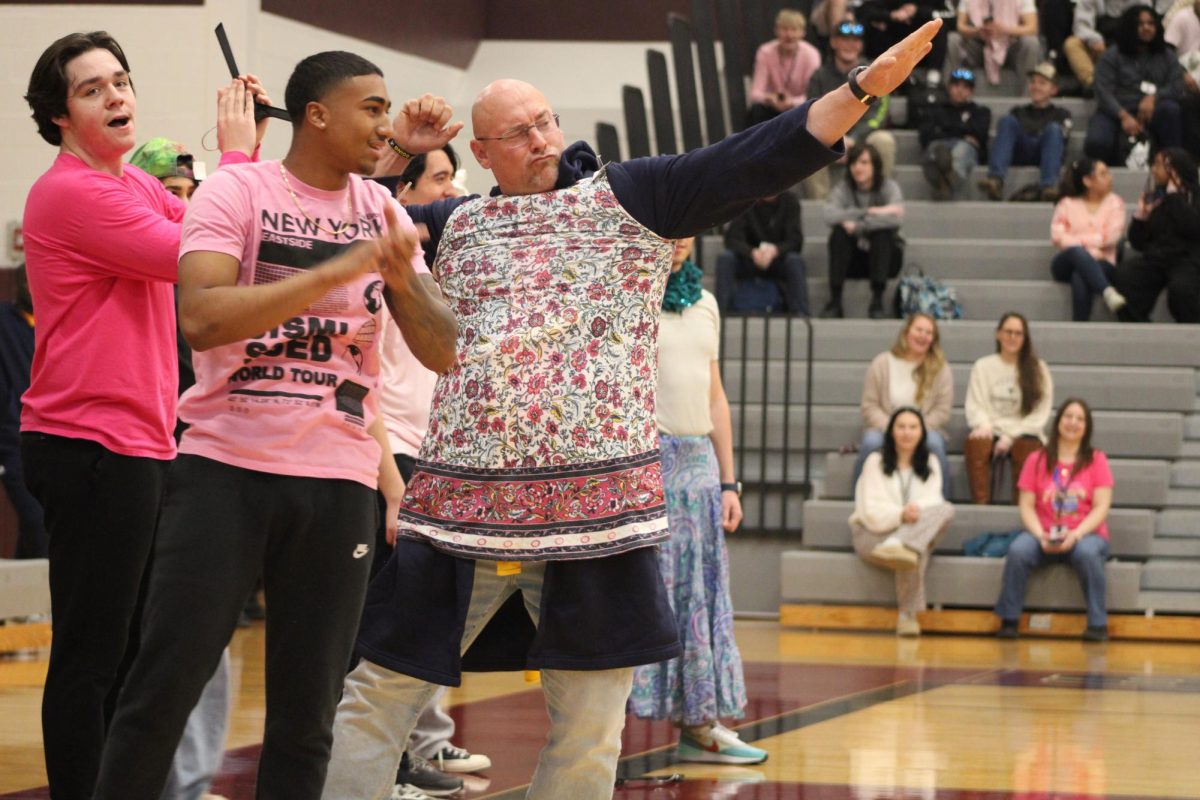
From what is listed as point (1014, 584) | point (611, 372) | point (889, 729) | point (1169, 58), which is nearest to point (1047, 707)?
point (889, 729)

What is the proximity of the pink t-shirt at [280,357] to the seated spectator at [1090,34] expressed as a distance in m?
12.3

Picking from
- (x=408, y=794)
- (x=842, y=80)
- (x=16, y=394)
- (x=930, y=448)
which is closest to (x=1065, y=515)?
(x=930, y=448)

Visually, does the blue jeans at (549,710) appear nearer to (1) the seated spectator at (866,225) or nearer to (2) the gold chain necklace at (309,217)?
(2) the gold chain necklace at (309,217)

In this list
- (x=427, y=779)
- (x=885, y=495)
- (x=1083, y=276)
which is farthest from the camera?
(x=1083, y=276)

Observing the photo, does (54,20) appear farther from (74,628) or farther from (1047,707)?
(74,628)

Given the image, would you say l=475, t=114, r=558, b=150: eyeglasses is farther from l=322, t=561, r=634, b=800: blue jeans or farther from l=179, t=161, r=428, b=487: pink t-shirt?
l=322, t=561, r=634, b=800: blue jeans

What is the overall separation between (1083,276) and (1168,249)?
587mm

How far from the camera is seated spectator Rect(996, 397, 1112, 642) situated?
34.3ft

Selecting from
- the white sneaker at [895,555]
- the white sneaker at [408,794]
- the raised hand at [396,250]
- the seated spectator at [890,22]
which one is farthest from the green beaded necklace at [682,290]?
the seated spectator at [890,22]

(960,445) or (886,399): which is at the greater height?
(886,399)

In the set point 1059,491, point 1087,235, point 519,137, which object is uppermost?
point 1087,235

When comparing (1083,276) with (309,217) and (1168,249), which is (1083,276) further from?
(309,217)

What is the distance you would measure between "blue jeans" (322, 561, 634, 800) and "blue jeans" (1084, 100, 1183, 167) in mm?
11116

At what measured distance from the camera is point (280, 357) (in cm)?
314
